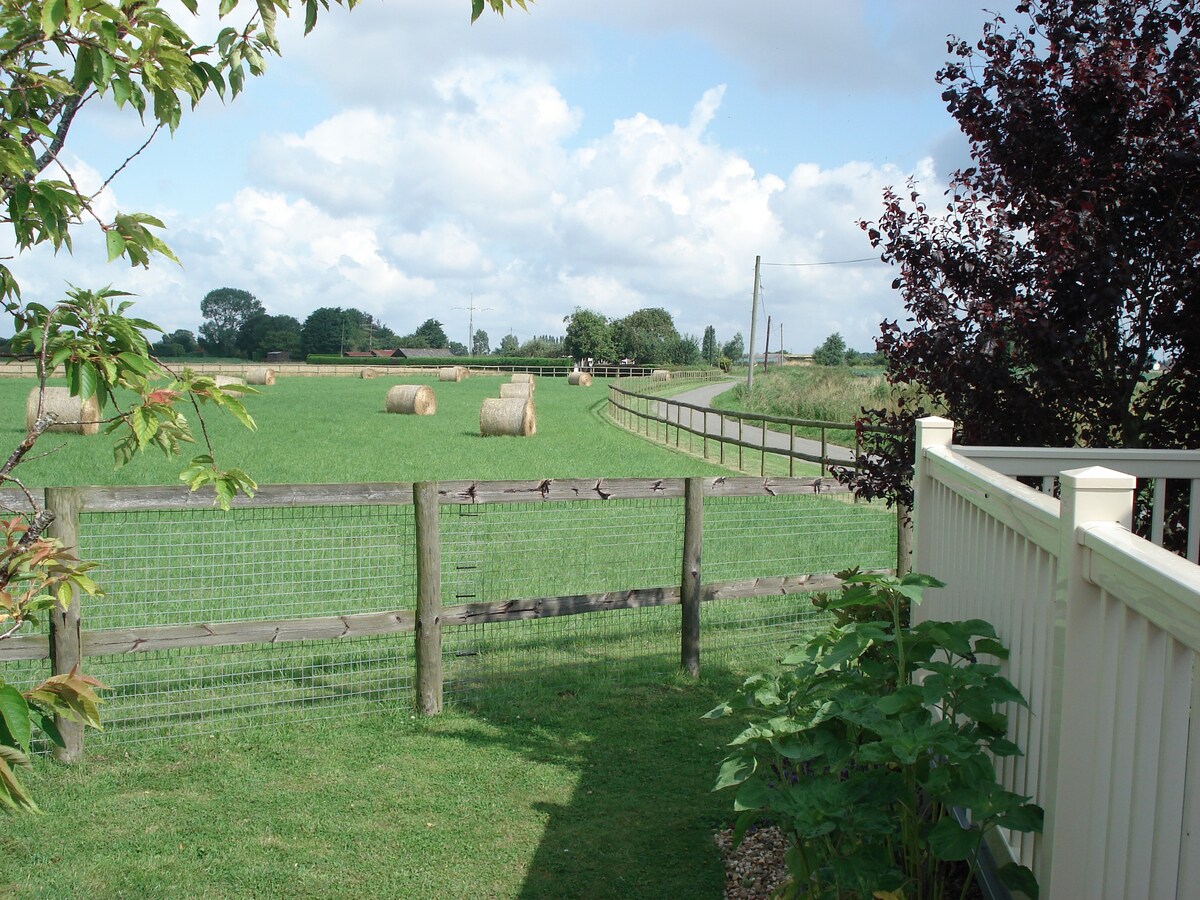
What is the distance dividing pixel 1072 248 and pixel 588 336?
121 metres

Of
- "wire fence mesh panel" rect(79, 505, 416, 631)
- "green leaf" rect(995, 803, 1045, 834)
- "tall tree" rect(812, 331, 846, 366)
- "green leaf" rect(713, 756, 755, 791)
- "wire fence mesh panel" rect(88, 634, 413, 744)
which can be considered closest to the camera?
"green leaf" rect(995, 803, 1045, 834)

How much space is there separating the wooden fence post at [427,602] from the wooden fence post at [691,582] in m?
1.63

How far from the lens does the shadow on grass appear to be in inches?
155

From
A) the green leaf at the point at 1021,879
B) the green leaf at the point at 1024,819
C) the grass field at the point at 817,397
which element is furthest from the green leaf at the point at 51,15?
the grass field at the point at 817,397

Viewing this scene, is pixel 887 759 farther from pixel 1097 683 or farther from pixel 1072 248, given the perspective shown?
pixel 1072 248

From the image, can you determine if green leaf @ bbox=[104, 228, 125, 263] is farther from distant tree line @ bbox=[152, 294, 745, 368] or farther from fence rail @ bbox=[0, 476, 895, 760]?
distant tree line @ bbox=[152, 294, 745, 368]

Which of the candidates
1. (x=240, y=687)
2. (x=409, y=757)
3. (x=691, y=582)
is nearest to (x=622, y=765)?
(x=409, y=757)

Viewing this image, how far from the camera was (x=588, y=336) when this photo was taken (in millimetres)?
124562

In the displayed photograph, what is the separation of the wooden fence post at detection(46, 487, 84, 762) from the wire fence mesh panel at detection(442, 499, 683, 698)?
1.95m

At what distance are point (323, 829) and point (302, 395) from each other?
36.8 meters

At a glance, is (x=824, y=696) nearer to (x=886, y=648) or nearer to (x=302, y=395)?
(x=886, y=648)

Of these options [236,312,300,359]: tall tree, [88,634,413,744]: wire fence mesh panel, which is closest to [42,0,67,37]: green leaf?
[88,634,413,744]: wire fence mesh panel

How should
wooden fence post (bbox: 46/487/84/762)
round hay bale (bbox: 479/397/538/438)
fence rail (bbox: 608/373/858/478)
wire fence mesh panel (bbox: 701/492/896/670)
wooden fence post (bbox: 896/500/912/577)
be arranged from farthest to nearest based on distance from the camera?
round hay bale (bbox: 479/397/538/438) < fence rail (bbox: 608/373/858/478) < wire fence mesh panel (bbox: 701/492/896/670) < wooden fence post (bbox: 896/500/912/577) < wooden fence post (bbox: 46/487/84/762)

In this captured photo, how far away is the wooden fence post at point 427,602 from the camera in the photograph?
565 centimetres
